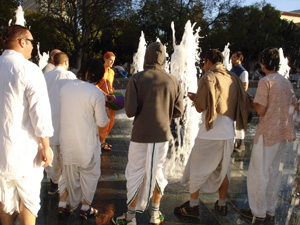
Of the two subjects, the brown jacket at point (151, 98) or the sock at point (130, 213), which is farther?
the sock at point (130, 213)

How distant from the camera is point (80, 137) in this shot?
3.31 meters

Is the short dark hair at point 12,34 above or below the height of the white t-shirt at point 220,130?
above

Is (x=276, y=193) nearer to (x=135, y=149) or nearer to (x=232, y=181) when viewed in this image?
(x=232, y=181)

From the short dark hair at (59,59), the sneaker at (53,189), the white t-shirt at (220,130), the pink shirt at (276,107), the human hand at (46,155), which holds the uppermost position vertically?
the short dark hair at (59,59)

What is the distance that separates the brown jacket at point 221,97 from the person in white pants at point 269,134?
0.56 ft

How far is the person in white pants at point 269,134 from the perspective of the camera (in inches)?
132

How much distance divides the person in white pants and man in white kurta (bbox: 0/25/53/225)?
2220mm

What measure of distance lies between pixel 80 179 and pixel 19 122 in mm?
1242

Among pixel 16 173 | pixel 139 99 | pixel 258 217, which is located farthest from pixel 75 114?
pixel 258 217

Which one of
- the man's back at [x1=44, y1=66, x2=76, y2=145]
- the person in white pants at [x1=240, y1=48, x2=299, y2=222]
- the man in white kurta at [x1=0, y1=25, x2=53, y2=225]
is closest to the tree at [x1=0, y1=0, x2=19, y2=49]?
the man's back at [x1=44, y1=66, x2=76, y2=145]

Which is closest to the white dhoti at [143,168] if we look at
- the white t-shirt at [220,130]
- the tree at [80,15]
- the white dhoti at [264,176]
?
the white t-shirt at [220,130]

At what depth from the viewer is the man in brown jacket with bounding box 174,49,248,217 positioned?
11.1 ft

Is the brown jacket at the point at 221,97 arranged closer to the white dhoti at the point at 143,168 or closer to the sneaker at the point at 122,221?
the white dhoti at the point at 143,168

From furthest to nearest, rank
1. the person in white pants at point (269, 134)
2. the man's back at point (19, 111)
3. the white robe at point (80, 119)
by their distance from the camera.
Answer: the person in white pants at point (269, 134)
the white robe at point (80, 119)
the man's back at point (19, 111)
